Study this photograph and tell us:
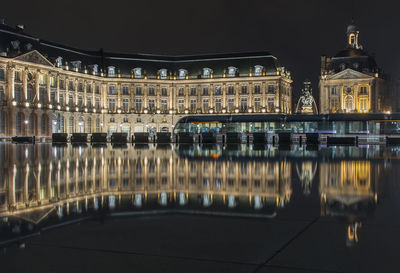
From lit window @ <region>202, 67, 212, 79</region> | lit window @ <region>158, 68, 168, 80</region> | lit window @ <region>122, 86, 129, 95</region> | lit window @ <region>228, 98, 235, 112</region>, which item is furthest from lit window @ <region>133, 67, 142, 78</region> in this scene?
lit window @ <region>228, 98, 235, 112</region>

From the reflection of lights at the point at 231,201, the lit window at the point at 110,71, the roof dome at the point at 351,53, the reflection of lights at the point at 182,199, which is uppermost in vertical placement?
the roof dome at the point at 351,53

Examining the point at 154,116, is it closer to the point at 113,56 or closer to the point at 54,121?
the point at 113,56

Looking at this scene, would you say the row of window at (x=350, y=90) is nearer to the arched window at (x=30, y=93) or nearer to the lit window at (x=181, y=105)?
the lit window at (x=181, y=105)

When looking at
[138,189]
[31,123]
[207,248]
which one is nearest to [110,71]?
[31,123]

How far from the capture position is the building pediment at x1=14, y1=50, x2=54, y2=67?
69200 mm

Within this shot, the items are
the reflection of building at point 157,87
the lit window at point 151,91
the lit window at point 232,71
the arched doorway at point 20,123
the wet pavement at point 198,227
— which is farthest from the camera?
the lit window at point 151,91

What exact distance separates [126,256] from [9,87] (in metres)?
→ 69.6

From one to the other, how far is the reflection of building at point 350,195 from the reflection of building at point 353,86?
286 ft

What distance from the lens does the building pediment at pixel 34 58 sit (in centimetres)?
6920

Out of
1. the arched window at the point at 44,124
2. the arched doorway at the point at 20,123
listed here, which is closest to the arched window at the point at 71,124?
the arched window at the point at 44,124

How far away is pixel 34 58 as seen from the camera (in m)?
71.6

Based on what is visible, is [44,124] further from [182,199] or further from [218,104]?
[182,199]

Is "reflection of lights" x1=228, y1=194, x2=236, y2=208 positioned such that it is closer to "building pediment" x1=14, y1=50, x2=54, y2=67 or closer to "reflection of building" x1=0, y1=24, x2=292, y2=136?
"building pediment" x1=14, y1=50, x2=54, y2=67

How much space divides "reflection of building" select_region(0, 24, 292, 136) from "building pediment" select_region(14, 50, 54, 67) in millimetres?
5857
